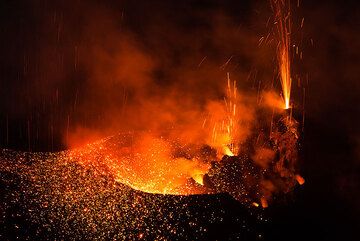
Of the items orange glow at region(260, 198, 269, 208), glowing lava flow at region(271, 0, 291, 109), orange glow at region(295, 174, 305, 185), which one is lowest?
orange glow at region(260, 198, 269, 208)

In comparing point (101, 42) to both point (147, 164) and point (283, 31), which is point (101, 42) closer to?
point (283, 31)

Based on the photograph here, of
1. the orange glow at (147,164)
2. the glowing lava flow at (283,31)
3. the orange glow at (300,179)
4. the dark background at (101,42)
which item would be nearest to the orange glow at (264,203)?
the orange glow at (300,179)

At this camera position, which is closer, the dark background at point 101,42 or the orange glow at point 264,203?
the orange glow at point 264,203

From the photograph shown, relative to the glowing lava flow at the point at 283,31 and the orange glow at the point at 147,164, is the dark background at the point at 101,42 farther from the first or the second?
the orange glow at the point at 147,164

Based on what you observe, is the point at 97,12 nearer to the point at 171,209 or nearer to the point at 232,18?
the point at 232,18

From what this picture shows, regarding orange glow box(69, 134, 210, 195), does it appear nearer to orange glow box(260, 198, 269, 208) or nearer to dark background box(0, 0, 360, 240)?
orange glow box(260, 198, 269, 208)

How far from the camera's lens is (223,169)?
2.97 metres

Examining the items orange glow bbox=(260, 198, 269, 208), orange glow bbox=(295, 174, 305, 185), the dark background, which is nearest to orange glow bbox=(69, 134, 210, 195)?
orange glow bbox=(260, 198, 269, 208)

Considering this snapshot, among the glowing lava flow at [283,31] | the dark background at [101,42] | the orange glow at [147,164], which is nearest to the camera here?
the orange glow at [147,164]

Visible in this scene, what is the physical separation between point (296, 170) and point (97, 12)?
177 inches

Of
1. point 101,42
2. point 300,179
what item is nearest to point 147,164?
point 300,179

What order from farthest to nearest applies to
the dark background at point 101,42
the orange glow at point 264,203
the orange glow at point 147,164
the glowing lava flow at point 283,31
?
the dark background at point 101,42
the glowing lava flow at point 283,31
the orange glow at point 147,164
the orange glow at point 264,203

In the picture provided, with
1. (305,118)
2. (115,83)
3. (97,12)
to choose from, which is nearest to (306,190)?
(305,118)

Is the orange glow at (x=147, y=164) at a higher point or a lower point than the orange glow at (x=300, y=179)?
lower
